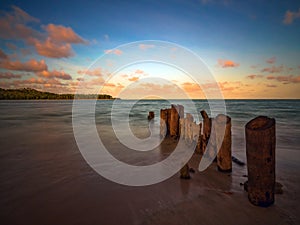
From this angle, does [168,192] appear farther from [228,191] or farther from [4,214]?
[4,214]

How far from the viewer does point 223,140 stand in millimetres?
5105

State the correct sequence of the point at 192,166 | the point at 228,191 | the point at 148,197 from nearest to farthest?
the point at 148,197 < the point at 228,191 < the point at 192,166

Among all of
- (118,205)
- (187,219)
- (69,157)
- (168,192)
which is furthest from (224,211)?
(69,157)

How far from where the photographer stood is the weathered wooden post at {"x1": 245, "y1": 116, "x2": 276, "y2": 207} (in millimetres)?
3320

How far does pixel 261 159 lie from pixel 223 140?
173cm

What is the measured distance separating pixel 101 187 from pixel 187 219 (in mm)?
2232

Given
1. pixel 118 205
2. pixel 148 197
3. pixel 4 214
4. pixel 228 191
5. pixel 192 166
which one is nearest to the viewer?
pixel 4 214

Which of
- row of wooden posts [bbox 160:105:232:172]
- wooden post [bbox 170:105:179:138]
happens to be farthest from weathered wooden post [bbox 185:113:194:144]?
wooden post [bbox 170:105:179:138]

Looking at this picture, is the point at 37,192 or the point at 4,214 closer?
the point at 4,214

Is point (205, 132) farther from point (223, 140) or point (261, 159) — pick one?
point (261, 159)

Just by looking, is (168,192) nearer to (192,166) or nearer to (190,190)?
(190,190)

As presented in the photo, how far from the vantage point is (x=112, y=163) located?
19.9ft

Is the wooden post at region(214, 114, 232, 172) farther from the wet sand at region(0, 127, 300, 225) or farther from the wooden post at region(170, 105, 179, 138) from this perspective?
the wooden post at region(170, 105, 179, 138)

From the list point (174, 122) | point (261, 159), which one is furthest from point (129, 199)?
→ point (174, 122)
